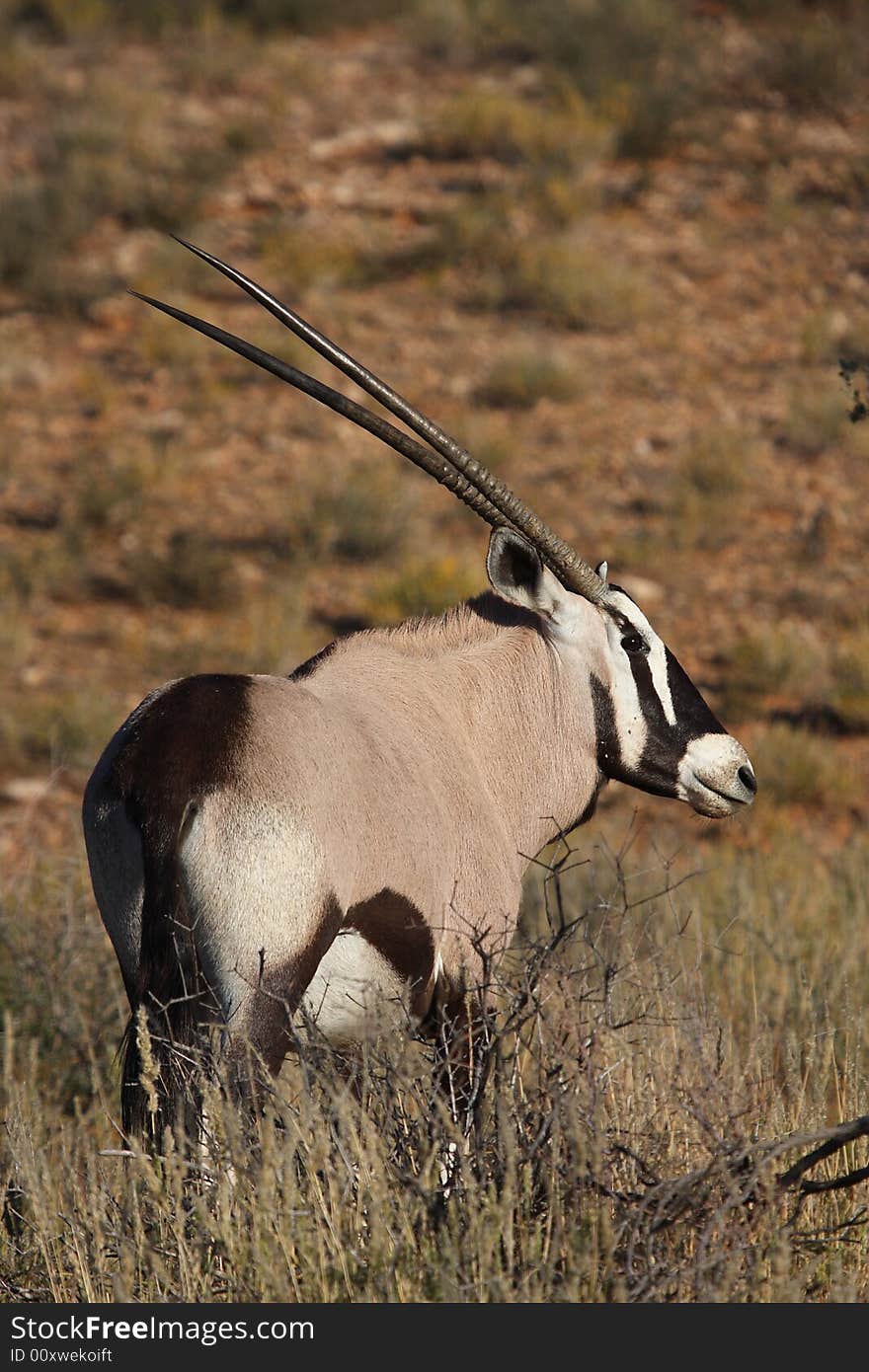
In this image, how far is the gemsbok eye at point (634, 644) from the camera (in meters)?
4.44

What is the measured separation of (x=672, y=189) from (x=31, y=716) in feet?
30.5

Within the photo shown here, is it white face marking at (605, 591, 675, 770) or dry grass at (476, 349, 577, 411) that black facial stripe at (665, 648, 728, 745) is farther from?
dry grass at (476, 349, 577, 411)

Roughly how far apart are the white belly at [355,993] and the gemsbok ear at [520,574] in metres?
1.27

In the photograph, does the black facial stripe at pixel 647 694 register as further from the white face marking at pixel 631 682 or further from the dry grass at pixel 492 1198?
the dry grass at pixel 492 1198

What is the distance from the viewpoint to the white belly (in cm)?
338

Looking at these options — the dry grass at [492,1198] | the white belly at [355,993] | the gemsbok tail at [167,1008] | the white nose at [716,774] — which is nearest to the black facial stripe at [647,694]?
the white nose at [716,774]

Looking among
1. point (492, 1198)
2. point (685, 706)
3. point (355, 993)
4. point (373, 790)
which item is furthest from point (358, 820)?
point (685, 706)

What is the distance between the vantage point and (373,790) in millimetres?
3457

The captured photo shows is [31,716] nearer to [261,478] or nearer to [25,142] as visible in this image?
[261,478]

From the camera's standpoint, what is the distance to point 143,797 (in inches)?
125

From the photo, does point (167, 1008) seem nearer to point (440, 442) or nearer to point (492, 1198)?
point (492, 1198)

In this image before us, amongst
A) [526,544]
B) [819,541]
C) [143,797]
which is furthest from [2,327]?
[143,797]

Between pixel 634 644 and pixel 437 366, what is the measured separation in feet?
29.8

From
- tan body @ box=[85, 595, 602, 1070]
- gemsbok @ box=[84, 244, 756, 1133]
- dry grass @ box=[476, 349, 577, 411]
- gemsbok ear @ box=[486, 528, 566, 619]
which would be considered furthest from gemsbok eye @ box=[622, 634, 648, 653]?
dry grass @ box=[476, 349, 577, 411]
